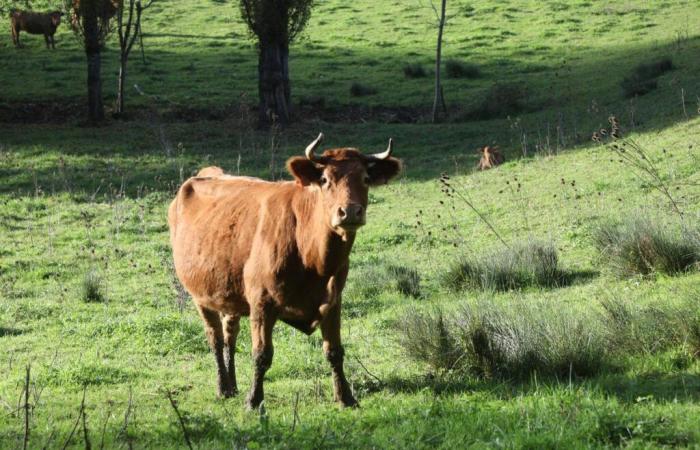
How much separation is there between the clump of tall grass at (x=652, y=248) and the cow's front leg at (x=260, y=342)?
524cm

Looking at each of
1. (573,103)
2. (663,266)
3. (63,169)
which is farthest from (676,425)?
(573,103)

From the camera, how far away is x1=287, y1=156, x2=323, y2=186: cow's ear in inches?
317

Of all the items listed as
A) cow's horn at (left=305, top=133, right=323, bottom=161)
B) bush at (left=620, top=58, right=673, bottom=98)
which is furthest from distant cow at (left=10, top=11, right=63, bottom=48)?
cow's horn at (left=305, top=133, right=323, bottom=161)

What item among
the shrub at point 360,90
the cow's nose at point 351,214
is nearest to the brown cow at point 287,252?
the cow's nose at point 351,214

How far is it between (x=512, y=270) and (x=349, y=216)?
19.2ft

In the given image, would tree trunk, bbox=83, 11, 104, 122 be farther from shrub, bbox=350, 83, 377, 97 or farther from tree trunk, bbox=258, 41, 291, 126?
shrub, bbox=350, 83, 377, 97

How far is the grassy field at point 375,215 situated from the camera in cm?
738

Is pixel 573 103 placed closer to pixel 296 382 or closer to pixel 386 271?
pixel 386 271

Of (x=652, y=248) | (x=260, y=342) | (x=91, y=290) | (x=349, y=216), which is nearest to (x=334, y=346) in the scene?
(x=260, y=342)

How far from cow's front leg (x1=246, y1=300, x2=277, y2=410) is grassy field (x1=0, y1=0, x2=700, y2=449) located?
0.85ft

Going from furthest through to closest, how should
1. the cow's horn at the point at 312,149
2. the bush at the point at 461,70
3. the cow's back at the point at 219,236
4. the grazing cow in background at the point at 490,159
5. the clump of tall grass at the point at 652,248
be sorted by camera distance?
1. the bush at the point at 461,70
2. the grazing cow in background at the point at 490,159
3. the clump of tall grass at the point at 652,248
4. the cow's back at the point at 219,236
5. the cow's horn at the point at 312,149

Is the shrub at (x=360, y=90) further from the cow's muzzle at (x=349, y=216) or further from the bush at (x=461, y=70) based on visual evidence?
the cow's muzzle at (x=349, y=216)

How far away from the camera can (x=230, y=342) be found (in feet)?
31.4

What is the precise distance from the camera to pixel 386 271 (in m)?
14.0
